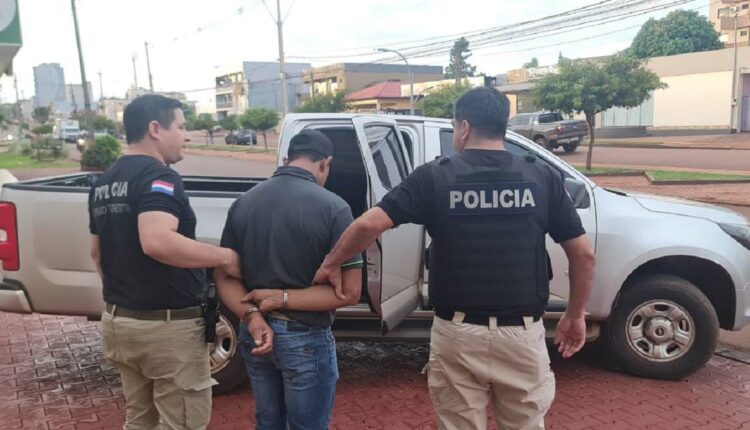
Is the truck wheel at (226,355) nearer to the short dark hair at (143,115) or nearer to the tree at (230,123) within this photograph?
the short dark hair at (143,115)

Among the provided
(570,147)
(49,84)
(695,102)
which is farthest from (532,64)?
(49,84)

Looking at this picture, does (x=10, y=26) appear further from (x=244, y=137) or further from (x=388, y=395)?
(x=244, y=137)

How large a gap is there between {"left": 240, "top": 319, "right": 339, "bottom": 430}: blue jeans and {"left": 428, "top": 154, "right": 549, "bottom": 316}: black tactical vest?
0.55 meters

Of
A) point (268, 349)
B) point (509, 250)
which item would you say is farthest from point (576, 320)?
point (268, 349)

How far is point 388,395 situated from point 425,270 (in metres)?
0.93

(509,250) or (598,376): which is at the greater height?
(509,250)

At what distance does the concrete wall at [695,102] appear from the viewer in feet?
135

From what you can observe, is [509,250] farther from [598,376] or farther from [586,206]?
[598,376]

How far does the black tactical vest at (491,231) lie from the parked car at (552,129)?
26.0 m

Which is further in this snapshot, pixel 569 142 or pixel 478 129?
pixel 569 142

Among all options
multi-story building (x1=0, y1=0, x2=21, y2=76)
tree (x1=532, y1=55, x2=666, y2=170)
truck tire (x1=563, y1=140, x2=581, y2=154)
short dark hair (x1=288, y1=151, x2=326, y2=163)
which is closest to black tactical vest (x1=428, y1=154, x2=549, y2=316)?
short dark hair (x1=288, y1=151, x2=326, y2=163)

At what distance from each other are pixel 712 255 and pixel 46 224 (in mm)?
4382

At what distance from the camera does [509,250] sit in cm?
245

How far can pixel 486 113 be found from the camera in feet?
8.12
